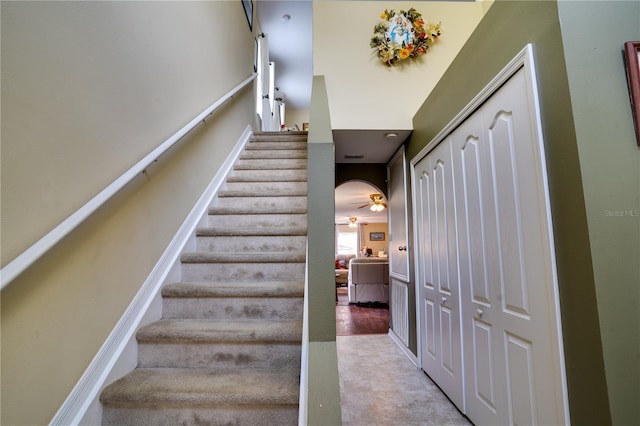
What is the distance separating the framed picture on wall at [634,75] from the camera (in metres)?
1.07

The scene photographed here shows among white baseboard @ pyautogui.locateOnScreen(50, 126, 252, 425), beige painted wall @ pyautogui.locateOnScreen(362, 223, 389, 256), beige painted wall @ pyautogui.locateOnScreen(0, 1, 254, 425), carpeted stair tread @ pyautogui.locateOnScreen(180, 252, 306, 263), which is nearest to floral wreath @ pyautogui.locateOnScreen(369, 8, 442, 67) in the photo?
beige painted wall @ pyautogui.locateOnScreen(0, 1, 254, 425)

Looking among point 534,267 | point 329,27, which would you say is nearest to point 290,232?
point 534,267

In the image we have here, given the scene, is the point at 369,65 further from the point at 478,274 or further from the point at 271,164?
the point at 478,274

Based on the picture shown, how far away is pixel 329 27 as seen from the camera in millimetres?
3121

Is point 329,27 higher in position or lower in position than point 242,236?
higher

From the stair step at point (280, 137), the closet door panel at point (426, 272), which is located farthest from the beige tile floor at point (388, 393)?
the stair step at point (280, 137)

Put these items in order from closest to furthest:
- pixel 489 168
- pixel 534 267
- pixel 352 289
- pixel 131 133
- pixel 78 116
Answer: pixel 78 116 < pixel 534 267 < pixel 131 133 < pixel 489 168 < pixel 352 289

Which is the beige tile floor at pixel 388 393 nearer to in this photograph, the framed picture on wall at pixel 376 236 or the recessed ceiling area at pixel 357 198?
the recessed ceiling area at pixel 357 198

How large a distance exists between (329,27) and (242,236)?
2.37 meters

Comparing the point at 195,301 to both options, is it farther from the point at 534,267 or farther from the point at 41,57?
the point at 534,267

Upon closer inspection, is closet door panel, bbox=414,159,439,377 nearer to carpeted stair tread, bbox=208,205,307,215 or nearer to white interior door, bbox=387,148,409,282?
white interior door, bbox=387,148,409,282

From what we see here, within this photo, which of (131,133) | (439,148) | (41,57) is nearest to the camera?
(41,57)

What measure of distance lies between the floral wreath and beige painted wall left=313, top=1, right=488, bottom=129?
6 cm

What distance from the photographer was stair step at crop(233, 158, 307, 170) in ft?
10.1
